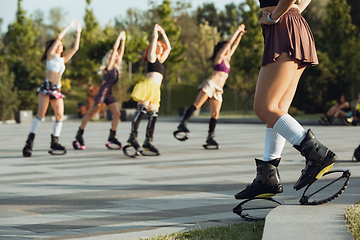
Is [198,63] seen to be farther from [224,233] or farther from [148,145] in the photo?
[224,233]

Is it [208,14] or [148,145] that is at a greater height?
[208,14]

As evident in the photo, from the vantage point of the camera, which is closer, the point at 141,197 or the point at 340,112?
the point at 141,197

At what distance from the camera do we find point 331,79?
28.1 meters

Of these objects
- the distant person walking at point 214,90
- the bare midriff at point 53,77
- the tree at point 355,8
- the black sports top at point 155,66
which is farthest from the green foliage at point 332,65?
the bare midriff at point 53,77

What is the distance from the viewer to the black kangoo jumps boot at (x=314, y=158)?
3545 mm

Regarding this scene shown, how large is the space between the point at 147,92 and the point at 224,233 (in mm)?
5971

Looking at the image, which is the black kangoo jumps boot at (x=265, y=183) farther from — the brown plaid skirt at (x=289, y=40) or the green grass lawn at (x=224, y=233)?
the brown plaid skirt at (x=289, y=40)

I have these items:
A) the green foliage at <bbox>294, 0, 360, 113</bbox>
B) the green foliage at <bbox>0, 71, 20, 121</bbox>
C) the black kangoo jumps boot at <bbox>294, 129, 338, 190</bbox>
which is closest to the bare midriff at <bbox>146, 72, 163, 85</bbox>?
the black kangoo jumps boot at <bbox>294, 129, 338, 190</bbox>

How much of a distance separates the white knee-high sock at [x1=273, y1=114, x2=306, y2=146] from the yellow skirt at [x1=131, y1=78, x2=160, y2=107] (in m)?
5.52

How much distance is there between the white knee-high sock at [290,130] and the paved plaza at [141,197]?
0.48 m

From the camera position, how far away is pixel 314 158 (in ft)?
11.6

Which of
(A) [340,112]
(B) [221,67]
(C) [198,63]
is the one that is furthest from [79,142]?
(C) [198,63]

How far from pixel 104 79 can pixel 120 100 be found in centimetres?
2306

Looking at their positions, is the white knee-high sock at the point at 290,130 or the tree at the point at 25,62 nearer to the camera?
the white knee-high sock at the point at 290,130
